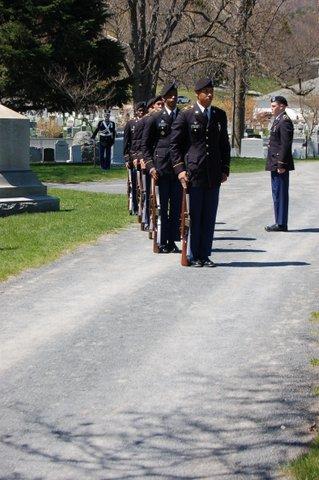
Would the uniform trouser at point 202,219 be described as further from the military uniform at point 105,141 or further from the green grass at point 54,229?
the military uniform at point 105,141

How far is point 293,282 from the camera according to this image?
36.9 ft

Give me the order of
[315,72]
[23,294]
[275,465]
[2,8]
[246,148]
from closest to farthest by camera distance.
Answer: [275,465] < [23,294] < [2,8] < [246,148] < [315,72]

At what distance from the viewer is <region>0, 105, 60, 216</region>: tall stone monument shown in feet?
58.5

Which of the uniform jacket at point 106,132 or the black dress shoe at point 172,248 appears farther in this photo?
the uniform jacket at point 106,132

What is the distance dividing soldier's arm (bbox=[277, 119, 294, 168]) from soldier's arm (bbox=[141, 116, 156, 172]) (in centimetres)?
247

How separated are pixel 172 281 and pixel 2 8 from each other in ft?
92.1

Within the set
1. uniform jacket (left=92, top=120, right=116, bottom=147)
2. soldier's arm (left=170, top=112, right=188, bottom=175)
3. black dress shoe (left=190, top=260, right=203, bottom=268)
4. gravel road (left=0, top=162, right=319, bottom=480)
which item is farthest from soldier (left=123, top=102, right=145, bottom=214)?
uniform jacket (left=92, top=120, right=116, bottom=147)

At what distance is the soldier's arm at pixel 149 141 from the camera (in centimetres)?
1370

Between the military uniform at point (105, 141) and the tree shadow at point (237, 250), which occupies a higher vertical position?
the military uniform at point (105, 141)

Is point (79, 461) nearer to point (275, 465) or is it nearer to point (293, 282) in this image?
point (275, 465)

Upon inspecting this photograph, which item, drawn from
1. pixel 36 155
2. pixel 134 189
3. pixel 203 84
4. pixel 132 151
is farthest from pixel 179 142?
pixel 36 155

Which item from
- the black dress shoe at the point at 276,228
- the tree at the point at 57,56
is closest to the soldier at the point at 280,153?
the black dress shoe at the point at 276,228

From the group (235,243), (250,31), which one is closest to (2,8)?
(250,31)

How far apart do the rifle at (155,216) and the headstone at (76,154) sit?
27.9m
